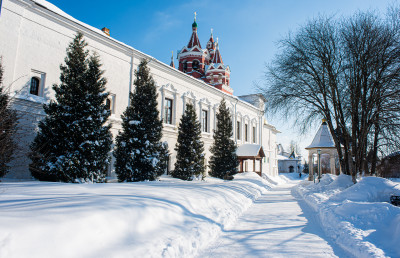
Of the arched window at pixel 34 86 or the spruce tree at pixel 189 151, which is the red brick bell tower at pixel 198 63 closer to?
the spruce tree at pixel 189 151

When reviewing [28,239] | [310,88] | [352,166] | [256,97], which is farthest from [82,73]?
[256,97]

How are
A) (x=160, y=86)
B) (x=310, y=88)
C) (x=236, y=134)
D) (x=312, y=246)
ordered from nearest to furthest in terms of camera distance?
(x=312, y=246) → (x=310, y=88) → (x=160, y=86) → (x=236, y=134)

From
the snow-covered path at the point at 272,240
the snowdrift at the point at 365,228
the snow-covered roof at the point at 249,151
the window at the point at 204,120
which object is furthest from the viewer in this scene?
the snow-covered roof at the point at 249,151

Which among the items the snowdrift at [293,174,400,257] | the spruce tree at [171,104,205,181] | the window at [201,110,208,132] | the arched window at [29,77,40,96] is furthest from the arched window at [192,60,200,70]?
the snowdrift at [293,174,400,257]

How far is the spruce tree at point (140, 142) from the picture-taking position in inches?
579

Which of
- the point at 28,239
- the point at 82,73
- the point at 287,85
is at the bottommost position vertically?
the point at 28,239

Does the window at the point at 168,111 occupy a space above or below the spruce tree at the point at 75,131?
above

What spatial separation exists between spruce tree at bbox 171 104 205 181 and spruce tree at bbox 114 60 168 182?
3.52 m

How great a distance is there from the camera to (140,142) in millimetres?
14945

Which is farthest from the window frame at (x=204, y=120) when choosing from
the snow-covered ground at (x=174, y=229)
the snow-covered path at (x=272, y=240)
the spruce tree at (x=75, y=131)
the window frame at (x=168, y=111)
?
the snow-covered path at (x=272, y=240)

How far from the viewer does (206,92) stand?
27.5 meters

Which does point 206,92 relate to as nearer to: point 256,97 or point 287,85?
point 287,85

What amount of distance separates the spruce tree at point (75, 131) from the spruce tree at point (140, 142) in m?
2.13

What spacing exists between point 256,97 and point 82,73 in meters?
31.5
